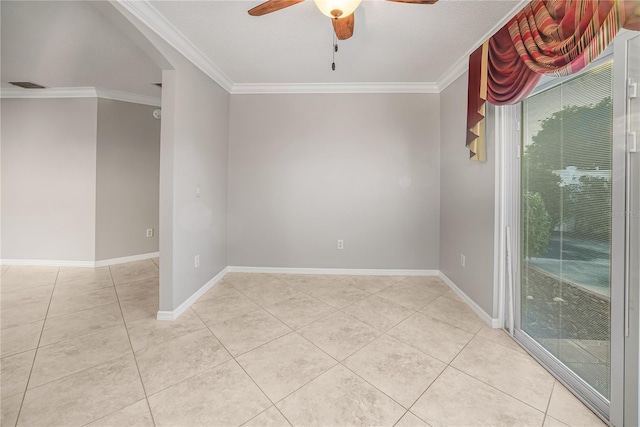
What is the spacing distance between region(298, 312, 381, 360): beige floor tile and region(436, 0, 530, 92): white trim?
261 centimetres

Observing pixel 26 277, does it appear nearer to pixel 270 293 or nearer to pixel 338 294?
pixel 270 293

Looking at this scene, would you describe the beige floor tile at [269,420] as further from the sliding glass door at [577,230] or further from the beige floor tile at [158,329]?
the sliding glass door at [577,230]

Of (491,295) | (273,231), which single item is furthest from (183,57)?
(491,295)

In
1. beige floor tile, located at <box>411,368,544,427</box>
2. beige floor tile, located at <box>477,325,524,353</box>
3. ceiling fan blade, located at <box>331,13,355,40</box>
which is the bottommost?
beige floor tile, located at <box>411,368,544,427</box>

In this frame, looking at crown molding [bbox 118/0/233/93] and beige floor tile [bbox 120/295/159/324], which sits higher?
crown molding [bbox 118/0/233/93]

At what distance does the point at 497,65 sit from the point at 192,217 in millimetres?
2911

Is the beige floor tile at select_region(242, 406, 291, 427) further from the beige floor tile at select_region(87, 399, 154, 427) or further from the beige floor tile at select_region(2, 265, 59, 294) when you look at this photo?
the beige floor tile at select_region(2, 265, 59, 294)

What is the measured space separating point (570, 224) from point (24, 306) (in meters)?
4.58

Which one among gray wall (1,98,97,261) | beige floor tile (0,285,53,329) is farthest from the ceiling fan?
gray wall (1,98,97,261)

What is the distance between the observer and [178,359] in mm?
1647

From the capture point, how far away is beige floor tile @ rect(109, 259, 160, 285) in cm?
317

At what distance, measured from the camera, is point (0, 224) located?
3520 mm

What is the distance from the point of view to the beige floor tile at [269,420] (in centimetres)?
118

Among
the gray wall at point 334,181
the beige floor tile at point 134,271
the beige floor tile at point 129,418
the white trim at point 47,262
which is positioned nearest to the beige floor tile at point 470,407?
the beige floor tile at point 129,418
